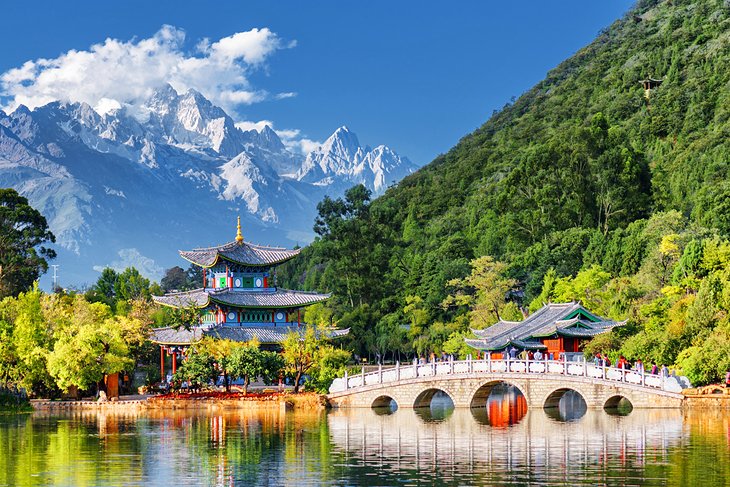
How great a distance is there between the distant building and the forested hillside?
179 centimetres

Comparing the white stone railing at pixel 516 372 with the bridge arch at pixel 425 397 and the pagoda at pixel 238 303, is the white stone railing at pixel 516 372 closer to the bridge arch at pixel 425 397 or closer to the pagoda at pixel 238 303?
the bridge arch at pixel 425 397

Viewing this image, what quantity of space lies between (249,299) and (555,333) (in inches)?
691

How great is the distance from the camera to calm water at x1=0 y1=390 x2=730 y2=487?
29344mm

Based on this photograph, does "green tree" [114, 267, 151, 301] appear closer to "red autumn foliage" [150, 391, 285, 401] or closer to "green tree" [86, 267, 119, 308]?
"green tree" [86, 267, 119, 308]

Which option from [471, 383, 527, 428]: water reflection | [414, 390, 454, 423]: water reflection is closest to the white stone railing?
[414, 390, 454, 423]: water reflection

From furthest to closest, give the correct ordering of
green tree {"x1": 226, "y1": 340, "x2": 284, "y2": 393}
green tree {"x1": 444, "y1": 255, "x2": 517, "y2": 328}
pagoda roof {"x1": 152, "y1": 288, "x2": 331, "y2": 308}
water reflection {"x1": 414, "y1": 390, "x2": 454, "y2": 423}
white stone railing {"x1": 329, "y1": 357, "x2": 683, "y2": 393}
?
green tree {"x1": 444, "y1": 255, "x2": 517, "y2": 328} → pagoda roof {"x1": 152, "y1": 288, "x2": 331, "y2": 308} → green tree {"x1": 226, "y1": 340, "x2": 284, "y2": 393} → water reflection {"x1": 414, "y1": 390, "x2": 454, "y2": 423} → white stone railing {"x1": 329, "y1": 357, "x2": 683, "y2": 393}

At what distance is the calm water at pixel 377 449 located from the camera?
29.3m

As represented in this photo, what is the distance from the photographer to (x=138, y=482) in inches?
→ 1146

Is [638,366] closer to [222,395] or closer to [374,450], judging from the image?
[374,450]

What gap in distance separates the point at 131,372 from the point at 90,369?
655 cm

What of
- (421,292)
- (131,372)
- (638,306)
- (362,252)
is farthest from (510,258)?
(131,372)

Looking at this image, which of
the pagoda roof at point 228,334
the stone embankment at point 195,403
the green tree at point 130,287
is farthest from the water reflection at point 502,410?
the green tree at point 130,287

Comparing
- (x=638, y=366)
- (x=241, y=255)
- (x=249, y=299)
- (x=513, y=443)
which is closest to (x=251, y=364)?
(x=249, y=299)

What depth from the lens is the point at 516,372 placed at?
4700 cm
